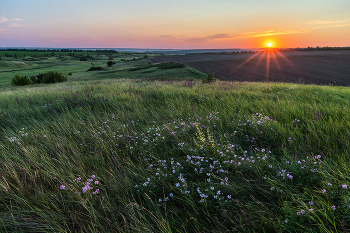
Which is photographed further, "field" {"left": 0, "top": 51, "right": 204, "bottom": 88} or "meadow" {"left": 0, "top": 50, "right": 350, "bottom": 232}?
"field" {"left": 0, "top": 51, "right": 204, "bottom": 88}

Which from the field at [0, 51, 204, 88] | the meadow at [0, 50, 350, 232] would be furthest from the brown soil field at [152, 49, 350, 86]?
the meadow at [0, 50, 350, 232]

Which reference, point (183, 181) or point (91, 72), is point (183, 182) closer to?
point (183, 181)

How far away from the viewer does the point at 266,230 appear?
167 cm

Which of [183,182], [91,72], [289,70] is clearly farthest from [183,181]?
[91,72]

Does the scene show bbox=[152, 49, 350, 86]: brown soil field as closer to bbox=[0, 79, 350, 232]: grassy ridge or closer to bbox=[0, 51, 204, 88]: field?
bbox=[0, 51, 204, 88]: field

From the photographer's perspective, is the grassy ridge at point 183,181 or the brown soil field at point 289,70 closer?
the grassy ridge at point 183,181

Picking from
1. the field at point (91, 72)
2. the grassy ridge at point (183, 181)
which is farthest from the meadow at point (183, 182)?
the field at point (91, 72)

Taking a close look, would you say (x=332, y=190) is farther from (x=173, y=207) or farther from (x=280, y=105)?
(x=280, y=105)

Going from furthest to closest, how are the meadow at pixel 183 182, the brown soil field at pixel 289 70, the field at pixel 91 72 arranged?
1. the field at pixel 91 72
2. the brown soil field at pixel 289 70
3. the meadow at pixel 183 182

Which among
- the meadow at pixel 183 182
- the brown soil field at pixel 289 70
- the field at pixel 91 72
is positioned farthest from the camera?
the field at pixel 91 72

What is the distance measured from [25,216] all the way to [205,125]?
120 inches

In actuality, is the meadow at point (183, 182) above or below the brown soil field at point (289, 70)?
below

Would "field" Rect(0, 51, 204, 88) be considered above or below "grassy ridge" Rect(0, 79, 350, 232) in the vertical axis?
above

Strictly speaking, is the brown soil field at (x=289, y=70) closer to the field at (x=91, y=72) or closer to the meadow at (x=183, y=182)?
the field at (x=91, y=72)
